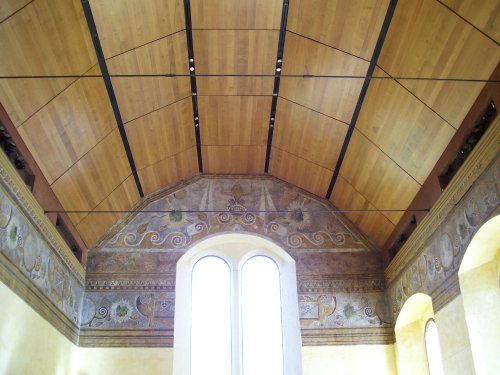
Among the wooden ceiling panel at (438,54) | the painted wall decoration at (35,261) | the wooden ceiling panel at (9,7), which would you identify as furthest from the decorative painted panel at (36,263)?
the wooden ceiling panel at (438,54)

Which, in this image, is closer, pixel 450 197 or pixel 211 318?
pixel 450 197

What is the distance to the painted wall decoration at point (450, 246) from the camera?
8789 mm

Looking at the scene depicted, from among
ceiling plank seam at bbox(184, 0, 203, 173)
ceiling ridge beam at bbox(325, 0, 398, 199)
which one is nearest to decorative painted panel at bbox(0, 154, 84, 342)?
ceiling plank seam at bbox(184, 0, 203, 173)

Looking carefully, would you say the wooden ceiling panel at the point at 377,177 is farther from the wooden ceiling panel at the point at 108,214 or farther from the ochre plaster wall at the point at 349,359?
the wooden ceiling panel at the point at 108,214

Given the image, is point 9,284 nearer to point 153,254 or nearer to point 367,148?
point 153,254

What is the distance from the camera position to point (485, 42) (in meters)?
8.30

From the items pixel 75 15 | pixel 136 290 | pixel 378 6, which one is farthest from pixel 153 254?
pixel 378 6

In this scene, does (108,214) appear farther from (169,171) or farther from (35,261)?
(35,261)

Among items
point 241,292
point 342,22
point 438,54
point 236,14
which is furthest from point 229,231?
point 438,54

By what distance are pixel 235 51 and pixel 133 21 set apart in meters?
2.05

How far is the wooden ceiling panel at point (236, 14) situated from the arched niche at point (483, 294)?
4.71 metres

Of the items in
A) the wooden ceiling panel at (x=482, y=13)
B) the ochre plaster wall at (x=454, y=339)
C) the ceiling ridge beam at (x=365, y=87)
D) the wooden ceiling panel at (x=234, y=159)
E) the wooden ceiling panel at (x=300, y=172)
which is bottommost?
the ochre plaster wall at (x=454, y=339)

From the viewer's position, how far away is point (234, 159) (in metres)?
14.4

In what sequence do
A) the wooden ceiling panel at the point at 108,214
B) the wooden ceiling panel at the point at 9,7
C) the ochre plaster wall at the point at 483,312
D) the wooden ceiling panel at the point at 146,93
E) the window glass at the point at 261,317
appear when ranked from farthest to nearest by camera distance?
the window glass at the point at 261,317 < the wooden ceiling panel at the point at 108,214 < the wooden ceiling panel at the point at 146,93 < the ochre plaster wall at the point at 483,312 < the wooden ceiling panel at the point at 9,7
